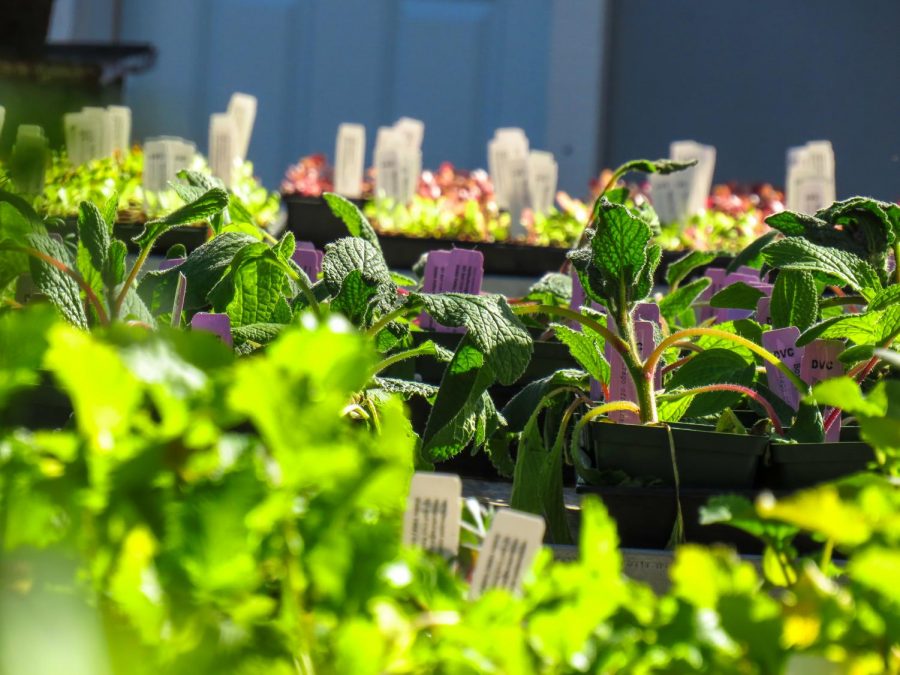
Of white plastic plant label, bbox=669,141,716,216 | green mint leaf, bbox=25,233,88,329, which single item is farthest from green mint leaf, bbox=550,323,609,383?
white plastic plant label, bbox=669,141,716,216

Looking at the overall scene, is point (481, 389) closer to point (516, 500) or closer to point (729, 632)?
point (516, 500)

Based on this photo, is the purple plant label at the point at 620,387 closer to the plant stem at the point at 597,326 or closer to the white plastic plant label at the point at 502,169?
the plant stem at the point at 597,326

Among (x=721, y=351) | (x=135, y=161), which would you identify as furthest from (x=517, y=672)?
(x=135, y=161)

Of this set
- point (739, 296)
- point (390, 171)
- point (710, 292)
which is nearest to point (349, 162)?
point (390, 171)

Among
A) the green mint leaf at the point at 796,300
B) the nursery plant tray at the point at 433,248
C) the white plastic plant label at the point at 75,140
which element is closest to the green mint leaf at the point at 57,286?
the green mint leaf at the point at 796,300

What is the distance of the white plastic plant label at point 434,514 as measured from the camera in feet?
1.49

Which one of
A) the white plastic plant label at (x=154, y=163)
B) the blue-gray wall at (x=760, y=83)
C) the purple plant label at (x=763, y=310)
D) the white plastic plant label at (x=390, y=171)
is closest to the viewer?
the purple plant label at (x=763, y=310)

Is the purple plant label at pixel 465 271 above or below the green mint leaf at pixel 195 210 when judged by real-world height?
below

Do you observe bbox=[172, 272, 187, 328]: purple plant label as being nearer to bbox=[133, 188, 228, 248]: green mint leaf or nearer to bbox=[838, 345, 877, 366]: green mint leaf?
bbox=[133, 188, 228, 248]: green mint leaf

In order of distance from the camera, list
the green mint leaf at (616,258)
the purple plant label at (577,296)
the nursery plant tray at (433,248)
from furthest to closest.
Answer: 1. the nursery plant tray at (433,248)
2. the purple plant label at (577,296)
3. the green mint leaf at (616,258)

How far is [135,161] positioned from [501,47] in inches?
93.2

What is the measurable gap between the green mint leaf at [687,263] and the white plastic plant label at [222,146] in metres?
1.33

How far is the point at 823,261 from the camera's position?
2.89 ft

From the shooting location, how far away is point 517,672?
10.8 inches
